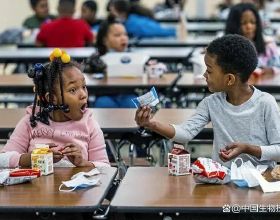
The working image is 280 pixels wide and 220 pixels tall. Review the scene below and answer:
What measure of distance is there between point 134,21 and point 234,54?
605cm

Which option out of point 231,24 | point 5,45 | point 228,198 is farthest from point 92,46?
point 228,198

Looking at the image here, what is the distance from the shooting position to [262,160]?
3.07 m

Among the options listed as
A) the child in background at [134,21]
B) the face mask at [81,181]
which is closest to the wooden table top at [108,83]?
the face mask at [81,181]

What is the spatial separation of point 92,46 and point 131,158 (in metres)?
4.41

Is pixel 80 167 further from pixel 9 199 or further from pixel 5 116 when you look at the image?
pixel 5 116

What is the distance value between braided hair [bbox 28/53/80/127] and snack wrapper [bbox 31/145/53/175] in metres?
0.33

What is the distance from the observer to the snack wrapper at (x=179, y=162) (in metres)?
2.92

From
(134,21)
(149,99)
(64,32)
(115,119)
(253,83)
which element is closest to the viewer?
(149,99)

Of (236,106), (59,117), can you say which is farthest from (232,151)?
(59,117)

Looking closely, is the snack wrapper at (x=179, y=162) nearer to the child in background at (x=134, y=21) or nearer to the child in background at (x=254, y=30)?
the child in background at (x=254, y=30)

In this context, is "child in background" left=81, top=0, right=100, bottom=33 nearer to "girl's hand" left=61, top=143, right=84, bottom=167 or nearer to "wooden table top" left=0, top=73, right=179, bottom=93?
"wooden table top" left=0, top=73, right=179, bottom=93

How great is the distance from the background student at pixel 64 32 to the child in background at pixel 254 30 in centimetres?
279

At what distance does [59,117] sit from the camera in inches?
131

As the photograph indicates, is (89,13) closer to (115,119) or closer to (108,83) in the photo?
(108,83)
